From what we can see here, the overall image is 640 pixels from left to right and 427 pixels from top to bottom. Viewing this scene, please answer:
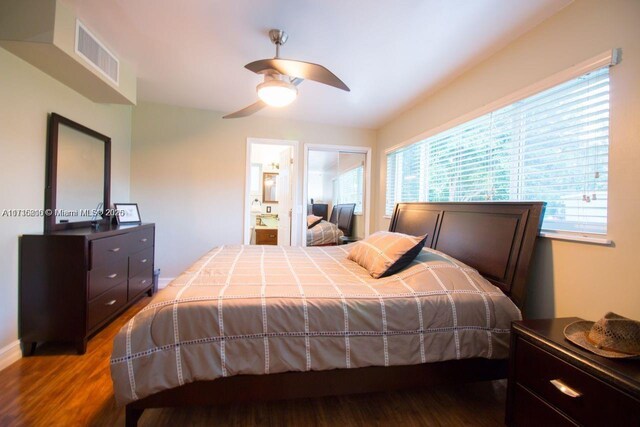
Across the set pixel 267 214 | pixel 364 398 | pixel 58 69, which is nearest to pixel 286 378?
pixel 364 398

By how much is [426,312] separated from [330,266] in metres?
0.82

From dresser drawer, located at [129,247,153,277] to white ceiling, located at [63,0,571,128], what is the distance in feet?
5.99

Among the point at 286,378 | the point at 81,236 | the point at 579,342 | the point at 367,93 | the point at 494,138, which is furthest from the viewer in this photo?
the point at 367,93

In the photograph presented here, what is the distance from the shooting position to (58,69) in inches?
79.4

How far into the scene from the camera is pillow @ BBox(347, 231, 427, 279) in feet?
5.90

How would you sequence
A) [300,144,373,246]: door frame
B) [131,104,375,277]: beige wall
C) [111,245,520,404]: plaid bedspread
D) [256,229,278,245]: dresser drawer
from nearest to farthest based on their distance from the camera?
[111,245,520,404]: plaid bedspread → [131,104,375,277]: beige wall → [300,144,373,246]: door frame → [256,229,278,245]: dresser drawer

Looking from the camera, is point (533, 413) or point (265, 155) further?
point (265, 155)

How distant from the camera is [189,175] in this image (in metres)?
3.67

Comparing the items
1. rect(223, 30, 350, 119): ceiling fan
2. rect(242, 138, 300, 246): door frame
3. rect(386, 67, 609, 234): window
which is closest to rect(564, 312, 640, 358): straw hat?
rect(386, 67, 609, 234): window

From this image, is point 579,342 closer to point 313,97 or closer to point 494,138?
point 494,138

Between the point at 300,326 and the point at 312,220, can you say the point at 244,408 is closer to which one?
the point at 300,326

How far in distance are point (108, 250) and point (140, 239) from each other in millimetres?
624

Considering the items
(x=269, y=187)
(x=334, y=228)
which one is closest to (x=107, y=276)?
(x=334, y=228)

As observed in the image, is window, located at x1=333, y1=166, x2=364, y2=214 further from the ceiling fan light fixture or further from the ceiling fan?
the ceiling fan light fixture
